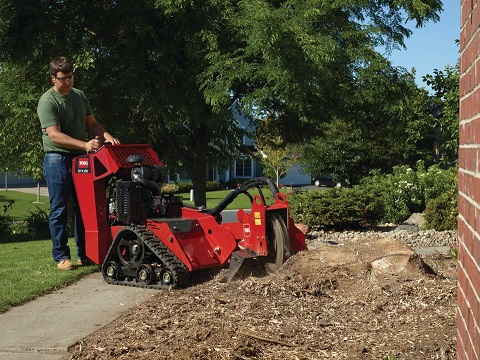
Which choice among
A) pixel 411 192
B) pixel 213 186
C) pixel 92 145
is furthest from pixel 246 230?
pixel 213 186

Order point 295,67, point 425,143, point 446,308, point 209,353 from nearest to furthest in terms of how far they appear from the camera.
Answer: point 209,353 < point 446,308 < point 295,67 < point 425,143

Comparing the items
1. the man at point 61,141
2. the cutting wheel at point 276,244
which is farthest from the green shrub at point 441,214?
the man at point 61,141

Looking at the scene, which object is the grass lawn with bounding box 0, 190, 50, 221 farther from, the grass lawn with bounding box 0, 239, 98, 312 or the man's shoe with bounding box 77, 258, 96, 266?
the man's shoe with bounding box 77, 258, 96, 266

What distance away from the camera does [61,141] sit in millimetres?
8047

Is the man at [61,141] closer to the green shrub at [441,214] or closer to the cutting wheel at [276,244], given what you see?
the cutting wheel at [276,244]

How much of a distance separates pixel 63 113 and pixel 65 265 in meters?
1.66

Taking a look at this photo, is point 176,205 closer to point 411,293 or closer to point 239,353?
point 411,293

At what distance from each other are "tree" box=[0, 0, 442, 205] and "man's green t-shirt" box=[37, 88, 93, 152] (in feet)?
12.2

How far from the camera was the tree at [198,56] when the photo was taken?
11.9 metres

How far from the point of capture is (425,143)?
35.2 metres

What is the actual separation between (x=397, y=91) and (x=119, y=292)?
8121 millimetres

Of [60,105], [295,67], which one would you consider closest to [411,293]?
[60,105]

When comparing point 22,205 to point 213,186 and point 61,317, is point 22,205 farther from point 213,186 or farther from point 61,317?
point 61,317

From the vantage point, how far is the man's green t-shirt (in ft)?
26.8
